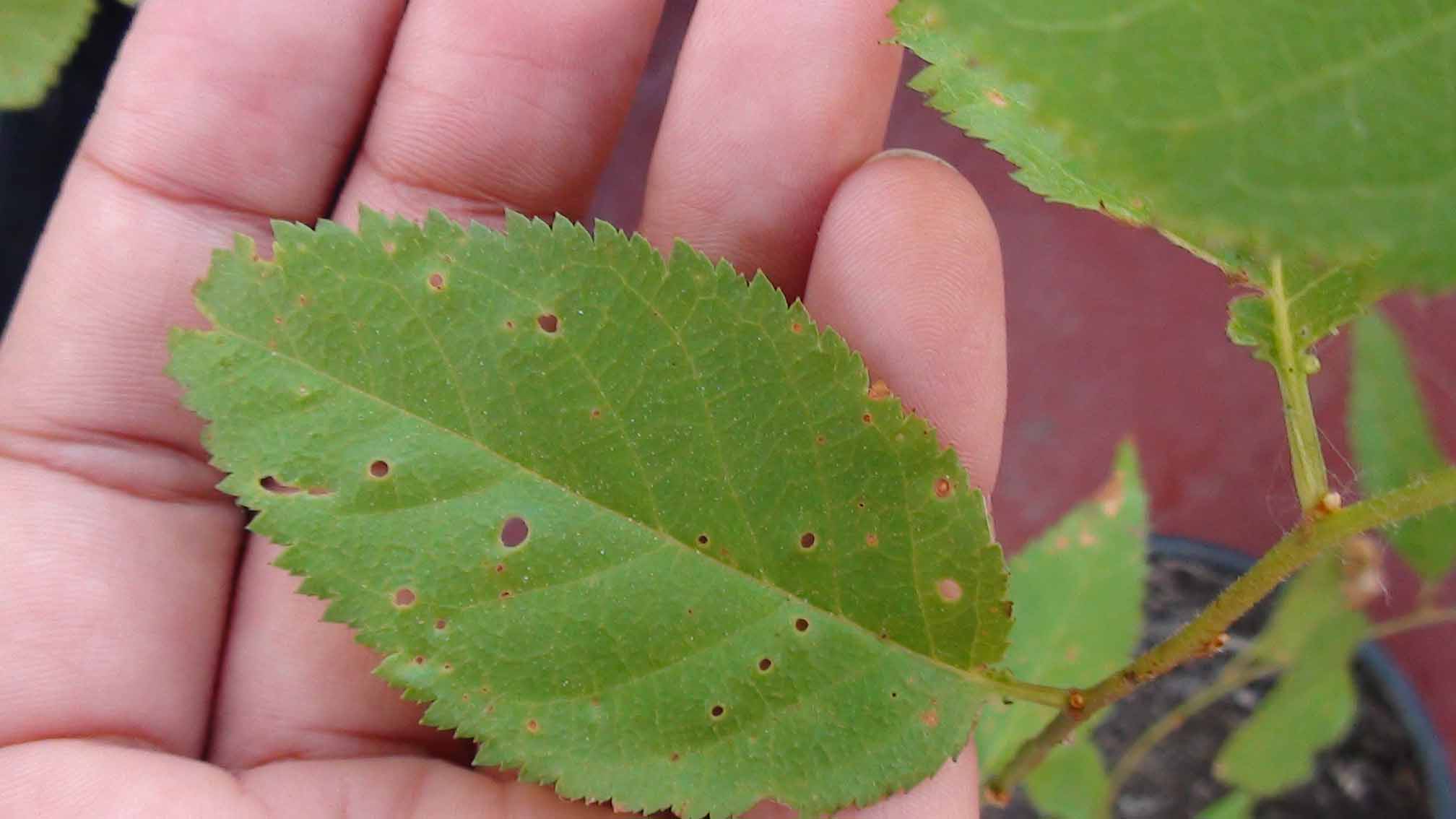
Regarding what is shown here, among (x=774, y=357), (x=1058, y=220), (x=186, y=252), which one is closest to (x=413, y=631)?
(x=774, y=357)

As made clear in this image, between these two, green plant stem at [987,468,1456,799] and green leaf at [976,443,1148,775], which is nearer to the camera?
green plant stem at [987,468,1456,799]

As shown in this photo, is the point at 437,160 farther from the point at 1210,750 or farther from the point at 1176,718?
the point at 1210,750

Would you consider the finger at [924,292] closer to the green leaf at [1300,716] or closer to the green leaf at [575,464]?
the green leaf at [575,464]

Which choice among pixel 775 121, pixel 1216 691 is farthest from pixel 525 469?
pixel 1216 691

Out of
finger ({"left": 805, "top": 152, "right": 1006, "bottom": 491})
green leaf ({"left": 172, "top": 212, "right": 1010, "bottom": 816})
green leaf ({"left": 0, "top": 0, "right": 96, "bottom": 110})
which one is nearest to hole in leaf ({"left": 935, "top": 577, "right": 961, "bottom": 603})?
green leaf ({"left": 172, "top": 212, "right": 1010, "bottom": 816})

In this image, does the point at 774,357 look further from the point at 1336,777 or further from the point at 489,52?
the point at 1336,777

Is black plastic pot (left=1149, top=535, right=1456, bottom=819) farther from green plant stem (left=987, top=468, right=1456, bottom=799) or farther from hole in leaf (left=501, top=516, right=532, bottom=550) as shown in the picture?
hole in leaf (left=501, top=516, right=532, bottom=550)

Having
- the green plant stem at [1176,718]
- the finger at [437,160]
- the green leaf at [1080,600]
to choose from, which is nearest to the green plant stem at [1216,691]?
the green plant stem at [1176,718]
